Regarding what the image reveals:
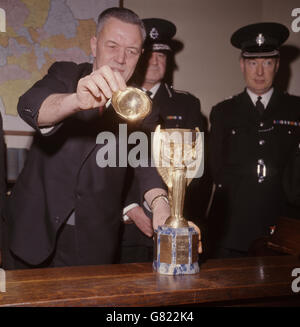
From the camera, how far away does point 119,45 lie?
1.68 metres

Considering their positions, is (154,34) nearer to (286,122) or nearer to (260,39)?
(260,39)

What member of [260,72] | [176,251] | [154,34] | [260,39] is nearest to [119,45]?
[176,251]

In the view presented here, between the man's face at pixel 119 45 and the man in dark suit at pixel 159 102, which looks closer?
the man's face at pixel 119 45

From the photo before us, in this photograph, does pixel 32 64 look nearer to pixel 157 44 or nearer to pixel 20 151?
pixel 20 151

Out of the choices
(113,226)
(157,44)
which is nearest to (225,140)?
(157,44)

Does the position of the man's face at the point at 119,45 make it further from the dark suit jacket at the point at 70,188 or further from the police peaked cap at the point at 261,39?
the police peaked cap at the point at 261,39

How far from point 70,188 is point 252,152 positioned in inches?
53.8

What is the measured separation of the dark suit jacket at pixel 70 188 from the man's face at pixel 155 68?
91 centimetres

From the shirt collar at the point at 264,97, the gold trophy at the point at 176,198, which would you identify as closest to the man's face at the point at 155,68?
the shirt collar at the point at 264,97

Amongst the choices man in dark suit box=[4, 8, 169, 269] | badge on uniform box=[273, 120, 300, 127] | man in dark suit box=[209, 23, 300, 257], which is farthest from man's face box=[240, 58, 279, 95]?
man in dark suit box=[4, 8, 169, 269]

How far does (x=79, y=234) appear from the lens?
1.67 m

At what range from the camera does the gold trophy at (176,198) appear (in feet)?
3.99

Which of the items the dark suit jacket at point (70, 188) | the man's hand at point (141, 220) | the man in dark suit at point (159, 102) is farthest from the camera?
the man in dark suit at point (159, 102)

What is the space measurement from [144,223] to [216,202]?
2.50 ft
